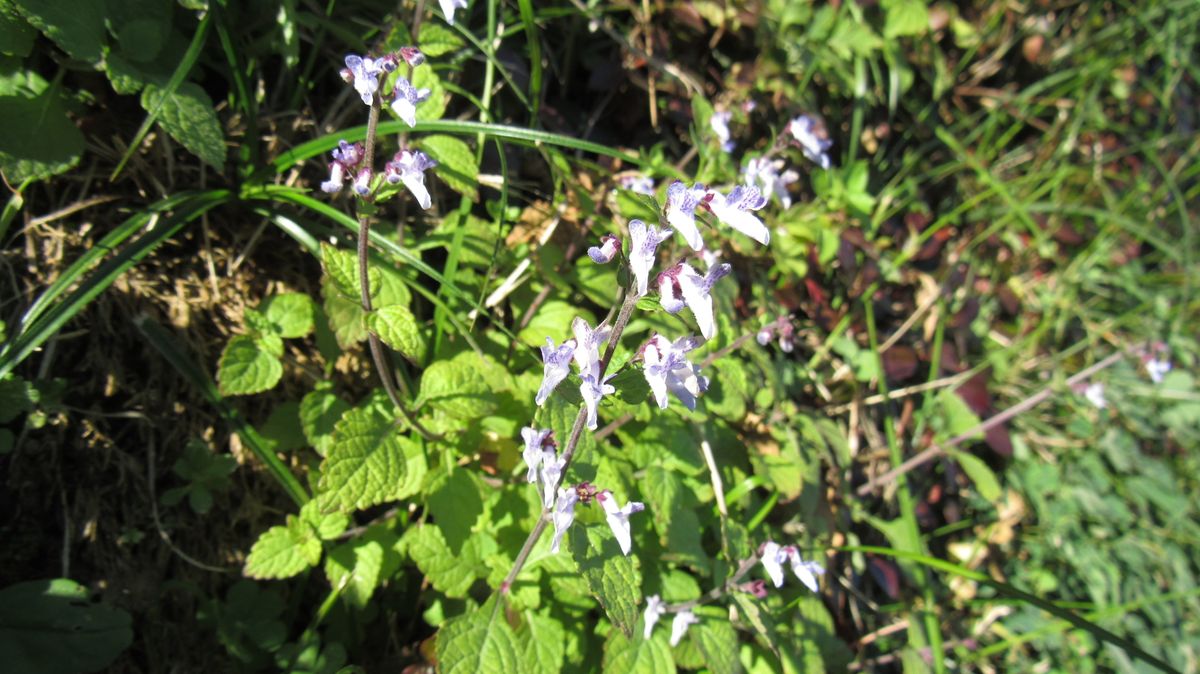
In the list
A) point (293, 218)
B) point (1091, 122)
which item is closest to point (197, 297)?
point (293, 218)

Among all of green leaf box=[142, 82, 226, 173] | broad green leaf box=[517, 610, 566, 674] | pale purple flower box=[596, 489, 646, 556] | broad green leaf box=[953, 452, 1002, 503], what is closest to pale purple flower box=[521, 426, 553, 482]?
pale purple flower box=[596, 489, 646, 556]

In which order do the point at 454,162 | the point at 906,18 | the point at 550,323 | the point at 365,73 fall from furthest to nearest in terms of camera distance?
the point at 906,18
the point at 550,323
the point at 454,162
the point at 365,73

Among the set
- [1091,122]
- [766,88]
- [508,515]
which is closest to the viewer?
[508,515]

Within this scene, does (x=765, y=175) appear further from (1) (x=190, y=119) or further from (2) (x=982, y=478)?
(1) (x=190, y=119)

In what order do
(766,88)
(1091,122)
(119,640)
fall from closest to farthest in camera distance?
(119,640) < (766,88) < (1091,122)

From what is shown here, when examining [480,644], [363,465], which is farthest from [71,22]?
[480,644]

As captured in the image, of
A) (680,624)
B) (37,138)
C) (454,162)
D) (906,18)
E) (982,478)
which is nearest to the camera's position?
(37,138)

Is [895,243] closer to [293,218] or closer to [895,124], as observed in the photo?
[895,124]
